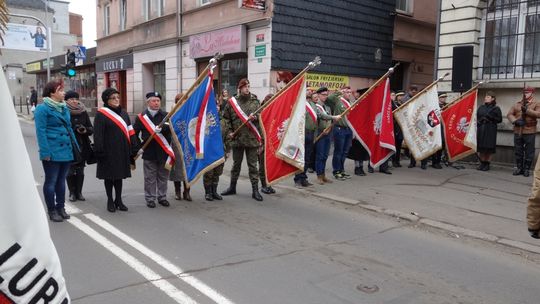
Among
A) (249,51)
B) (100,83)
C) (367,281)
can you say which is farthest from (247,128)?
(100,83)

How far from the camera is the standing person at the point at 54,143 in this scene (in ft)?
20.5

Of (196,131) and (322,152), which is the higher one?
(196,131)

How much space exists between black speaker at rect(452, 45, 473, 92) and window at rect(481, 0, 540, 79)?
1096mm

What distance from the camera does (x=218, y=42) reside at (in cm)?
1620

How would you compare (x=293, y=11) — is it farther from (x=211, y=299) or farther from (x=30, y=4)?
(x=30, y=4)

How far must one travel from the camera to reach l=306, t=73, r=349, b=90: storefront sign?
1510 centimetres

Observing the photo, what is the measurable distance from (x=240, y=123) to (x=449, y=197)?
3.91 m

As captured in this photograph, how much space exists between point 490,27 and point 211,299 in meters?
11.4

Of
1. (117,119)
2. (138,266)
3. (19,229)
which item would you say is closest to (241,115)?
(117,119)

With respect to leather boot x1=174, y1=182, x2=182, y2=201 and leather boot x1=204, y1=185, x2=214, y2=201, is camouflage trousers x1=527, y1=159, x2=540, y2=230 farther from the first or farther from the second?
leather boot x1=174, y1=182, x2=182, y2=201

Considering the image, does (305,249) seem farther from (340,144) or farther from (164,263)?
(340,144)

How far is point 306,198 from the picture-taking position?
8453 mm

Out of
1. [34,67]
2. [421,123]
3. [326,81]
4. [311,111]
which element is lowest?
[421,123]

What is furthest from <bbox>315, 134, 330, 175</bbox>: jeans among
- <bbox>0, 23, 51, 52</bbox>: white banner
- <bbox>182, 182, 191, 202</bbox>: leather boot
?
<bbox>0, 23, 51, 52</bbox>: white banner
